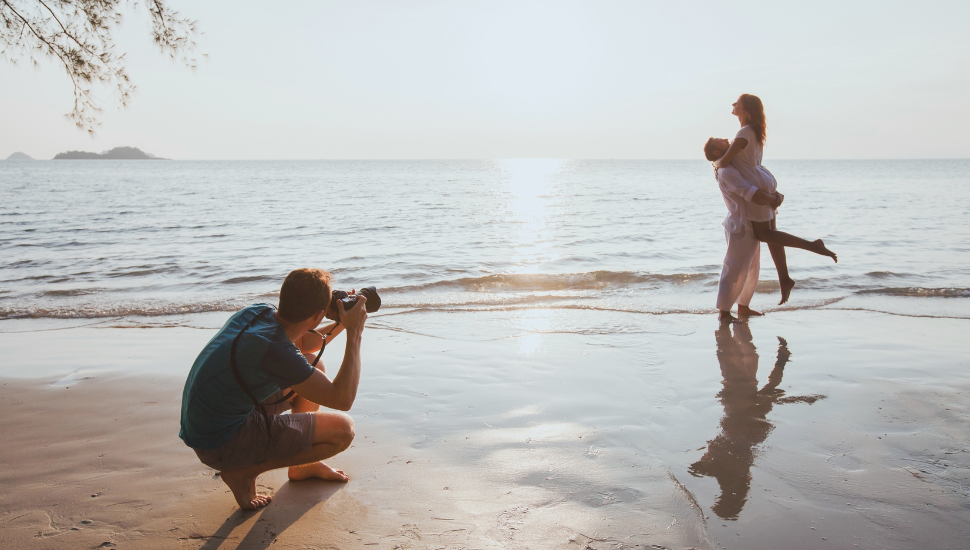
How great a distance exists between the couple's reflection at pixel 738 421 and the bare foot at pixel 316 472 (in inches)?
71.9

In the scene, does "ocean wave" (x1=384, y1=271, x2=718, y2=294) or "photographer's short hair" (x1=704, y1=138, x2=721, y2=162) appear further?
"ocean wave" (x1=384, y1=271, x2=718, y2=294)

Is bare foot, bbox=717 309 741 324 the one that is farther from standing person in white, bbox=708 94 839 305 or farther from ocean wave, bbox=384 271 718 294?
ocean wave, bbox=384 271 718 294

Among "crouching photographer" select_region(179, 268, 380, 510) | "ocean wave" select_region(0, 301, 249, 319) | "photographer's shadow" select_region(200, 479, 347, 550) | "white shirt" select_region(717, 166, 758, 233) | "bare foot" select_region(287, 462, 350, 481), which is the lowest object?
"ocean wave" select_region(0, 301, 249, 319)

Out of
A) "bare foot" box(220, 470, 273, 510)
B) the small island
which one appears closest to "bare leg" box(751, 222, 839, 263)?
"bare foot" box(220, 470, 273, 510)

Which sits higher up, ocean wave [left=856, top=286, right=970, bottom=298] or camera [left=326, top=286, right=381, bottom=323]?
camera [left=326, top=286, right=381, bottom=323]

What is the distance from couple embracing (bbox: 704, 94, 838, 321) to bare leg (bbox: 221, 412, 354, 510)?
453cm

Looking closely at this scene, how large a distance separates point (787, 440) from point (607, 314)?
3.70m

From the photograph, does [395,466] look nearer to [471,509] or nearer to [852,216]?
[471,509]

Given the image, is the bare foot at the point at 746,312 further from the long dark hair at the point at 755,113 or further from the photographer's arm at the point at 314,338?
the photographer's arm at the point at 314,338

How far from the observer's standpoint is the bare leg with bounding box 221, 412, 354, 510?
2.71 m

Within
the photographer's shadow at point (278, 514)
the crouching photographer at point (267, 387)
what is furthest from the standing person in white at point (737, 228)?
the photographer's shadow at point (278, 514)

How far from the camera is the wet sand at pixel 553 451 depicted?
2.59 metres

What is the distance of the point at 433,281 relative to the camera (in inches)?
394

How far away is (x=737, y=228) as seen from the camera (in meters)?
6.01
